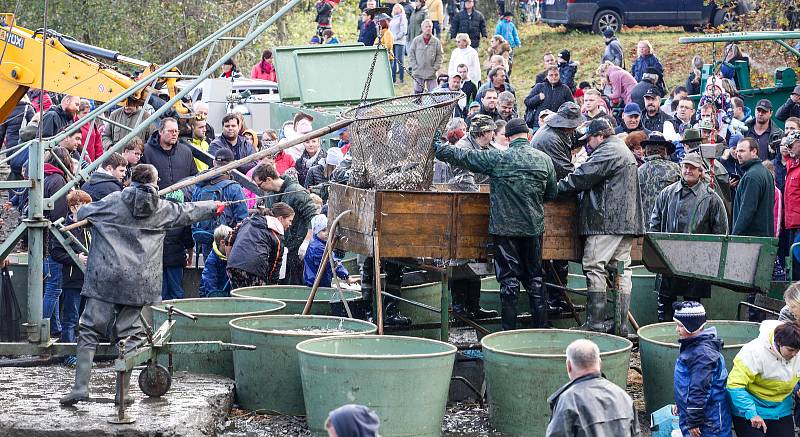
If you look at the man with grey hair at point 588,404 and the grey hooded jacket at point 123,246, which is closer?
the man with grey hair at point 588,404

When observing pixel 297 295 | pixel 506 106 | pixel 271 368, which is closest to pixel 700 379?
pixel 271 368

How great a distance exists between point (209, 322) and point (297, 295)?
161 centimetres

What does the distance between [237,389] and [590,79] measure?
19032mm

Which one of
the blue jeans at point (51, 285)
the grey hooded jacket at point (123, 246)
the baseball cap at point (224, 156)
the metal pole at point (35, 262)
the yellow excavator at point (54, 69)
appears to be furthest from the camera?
the yellow excavator at point (54, 69)

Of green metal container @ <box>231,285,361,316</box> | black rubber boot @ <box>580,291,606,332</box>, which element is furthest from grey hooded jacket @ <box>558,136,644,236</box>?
green metal container @ <box>231,285,361,316</box>

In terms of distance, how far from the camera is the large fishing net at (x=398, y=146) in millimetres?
10562

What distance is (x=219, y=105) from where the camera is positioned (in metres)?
23.6

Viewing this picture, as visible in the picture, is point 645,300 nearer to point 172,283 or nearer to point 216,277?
point 216,277

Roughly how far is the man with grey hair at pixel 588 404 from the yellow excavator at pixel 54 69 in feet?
34.4

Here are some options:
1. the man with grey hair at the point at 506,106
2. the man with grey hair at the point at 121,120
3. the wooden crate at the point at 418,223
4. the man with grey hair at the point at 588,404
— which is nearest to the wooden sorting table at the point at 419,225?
the wooden crate at the point at 418,223

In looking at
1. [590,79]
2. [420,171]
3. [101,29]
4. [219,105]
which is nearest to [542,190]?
[420,171]

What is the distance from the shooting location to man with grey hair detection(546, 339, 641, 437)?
6.75 meters

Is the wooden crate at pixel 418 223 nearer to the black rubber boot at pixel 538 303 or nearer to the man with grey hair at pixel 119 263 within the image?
the black rubber boot at pixel 538 303

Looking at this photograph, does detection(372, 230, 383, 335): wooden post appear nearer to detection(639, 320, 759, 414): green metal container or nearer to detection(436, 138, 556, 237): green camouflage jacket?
detection(436, 138, 556, 237): green camouflage jacket
